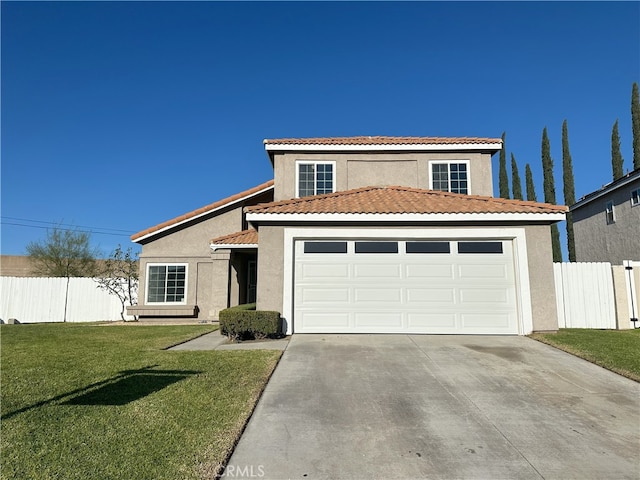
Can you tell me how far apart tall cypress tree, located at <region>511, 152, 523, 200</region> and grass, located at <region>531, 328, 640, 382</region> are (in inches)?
943

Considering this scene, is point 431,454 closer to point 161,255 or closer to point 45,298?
point 161,255

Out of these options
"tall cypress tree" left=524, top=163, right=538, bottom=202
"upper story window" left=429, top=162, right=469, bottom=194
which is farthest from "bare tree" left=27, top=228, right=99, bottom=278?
"tall cypress tree" left=524, top=163, right=538, bottom=202

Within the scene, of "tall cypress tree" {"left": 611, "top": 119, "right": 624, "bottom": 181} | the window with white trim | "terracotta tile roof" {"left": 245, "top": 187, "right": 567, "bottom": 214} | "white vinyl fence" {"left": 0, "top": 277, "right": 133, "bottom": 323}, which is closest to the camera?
"terracotta tile roof" {"left": 245, "top": 187, "right": 567, "bottom": 214}

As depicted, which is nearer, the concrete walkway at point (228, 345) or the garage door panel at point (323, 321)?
the concrete walkway at point (228, 345)

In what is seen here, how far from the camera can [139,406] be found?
16.4ft

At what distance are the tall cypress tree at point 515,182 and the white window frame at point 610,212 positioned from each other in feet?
36.5

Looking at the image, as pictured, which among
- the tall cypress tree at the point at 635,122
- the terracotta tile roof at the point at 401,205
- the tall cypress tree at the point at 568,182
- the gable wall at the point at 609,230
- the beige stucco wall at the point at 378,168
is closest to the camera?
the terracotta tile roof at the point at 401,205

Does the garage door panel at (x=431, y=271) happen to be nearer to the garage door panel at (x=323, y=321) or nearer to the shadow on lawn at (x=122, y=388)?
the garage door panel at (x=323, y=321)

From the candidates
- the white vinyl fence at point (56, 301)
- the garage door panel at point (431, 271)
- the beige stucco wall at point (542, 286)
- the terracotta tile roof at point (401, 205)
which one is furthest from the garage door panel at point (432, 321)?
the white vinyl fence at point (56, 301)

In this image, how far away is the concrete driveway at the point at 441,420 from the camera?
3.66 metres

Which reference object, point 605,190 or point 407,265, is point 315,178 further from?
point 605,190

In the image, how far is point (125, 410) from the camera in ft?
16.0

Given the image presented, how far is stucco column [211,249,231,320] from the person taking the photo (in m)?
15.0

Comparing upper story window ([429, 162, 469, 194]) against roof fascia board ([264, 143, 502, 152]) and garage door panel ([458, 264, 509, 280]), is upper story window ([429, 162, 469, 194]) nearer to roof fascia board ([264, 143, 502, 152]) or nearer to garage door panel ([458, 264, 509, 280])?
roof fascia board ([264, 143, 502, 152])
